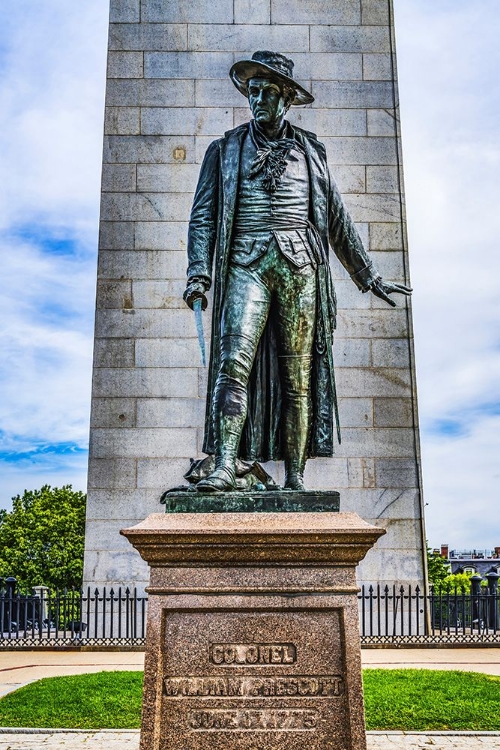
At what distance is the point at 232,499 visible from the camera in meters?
6.68

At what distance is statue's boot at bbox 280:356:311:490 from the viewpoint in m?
7.43

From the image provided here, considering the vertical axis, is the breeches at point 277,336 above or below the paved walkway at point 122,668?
above

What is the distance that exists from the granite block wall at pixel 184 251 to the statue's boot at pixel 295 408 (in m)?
12.4

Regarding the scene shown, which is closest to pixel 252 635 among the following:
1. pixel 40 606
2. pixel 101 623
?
pixel 101 623

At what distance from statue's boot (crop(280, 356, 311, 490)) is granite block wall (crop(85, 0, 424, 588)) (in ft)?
40.5

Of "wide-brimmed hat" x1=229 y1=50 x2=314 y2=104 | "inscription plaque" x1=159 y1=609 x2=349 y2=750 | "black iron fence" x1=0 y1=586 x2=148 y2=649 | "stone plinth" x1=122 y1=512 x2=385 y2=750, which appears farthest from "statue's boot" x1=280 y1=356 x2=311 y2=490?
"black iron fence" x1=0 y1=586 x2=148 y2=649

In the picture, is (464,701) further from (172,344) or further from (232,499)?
(172,344)

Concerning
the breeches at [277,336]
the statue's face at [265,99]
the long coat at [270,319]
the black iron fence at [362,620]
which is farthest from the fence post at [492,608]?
the statue's face at [265,99]

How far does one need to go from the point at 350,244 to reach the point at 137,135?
1404cm

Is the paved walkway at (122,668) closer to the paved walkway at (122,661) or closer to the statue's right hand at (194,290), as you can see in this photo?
the paved walkway at (122,661)

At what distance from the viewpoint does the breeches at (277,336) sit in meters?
7.17

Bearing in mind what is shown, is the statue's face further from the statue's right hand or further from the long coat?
the statue's right hand

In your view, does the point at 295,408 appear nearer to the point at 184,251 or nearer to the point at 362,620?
the point at 362,620

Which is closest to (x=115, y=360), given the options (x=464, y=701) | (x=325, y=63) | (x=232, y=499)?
(x=325, y=63)
